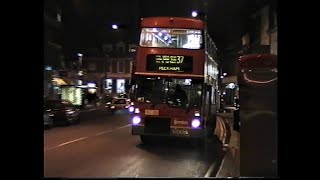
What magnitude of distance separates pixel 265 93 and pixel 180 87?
894 cm

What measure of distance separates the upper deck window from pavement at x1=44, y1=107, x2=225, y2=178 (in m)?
3.29

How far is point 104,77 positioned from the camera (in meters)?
64.3

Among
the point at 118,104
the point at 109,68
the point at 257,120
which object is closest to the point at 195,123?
the point at 257,120

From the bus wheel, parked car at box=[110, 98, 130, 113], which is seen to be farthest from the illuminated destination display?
parked car at box=[110, 98, 130, 113]

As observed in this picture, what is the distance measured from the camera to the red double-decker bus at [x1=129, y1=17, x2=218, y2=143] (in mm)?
14930

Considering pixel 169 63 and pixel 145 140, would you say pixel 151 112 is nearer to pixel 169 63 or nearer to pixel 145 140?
pixel 169 63

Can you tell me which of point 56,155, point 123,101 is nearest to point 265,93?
point 56,155

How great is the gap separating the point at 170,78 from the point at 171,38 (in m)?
1.25
